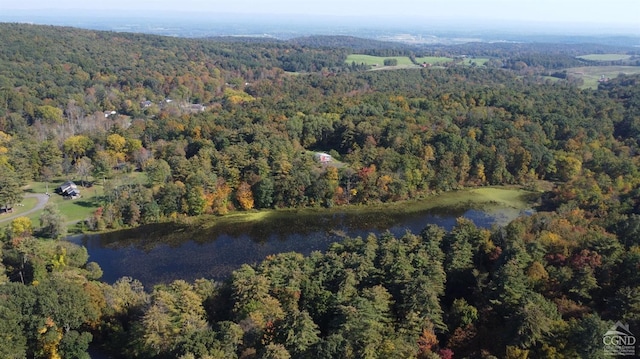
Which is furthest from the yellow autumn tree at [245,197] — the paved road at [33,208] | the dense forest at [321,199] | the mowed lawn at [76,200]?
the paved road at [33,208]

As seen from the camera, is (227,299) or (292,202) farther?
(292,202)

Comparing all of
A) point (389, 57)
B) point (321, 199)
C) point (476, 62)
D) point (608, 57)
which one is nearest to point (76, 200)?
point (321, 199)

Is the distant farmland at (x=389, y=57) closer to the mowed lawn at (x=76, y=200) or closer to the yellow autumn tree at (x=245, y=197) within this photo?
the yellow autumn tree at (x=245, y=197)

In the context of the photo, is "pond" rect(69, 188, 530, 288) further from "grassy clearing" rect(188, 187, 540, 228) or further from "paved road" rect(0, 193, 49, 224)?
"paved road" rect(0, 193, 49, 224)

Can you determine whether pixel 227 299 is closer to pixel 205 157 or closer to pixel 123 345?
pixel 123 345

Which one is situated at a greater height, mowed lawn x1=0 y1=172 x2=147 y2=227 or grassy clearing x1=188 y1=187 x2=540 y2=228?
mowed lawn x1=0 y1=172 x2=147 y2=227

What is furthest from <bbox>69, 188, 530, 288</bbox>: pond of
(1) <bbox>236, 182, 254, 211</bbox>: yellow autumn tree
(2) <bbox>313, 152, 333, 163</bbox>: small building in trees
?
(2) <bbox>313, 152, 333, 163</bbox>: small building in trees

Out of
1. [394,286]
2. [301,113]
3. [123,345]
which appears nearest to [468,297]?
[394,286]
